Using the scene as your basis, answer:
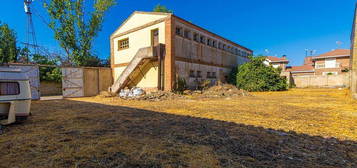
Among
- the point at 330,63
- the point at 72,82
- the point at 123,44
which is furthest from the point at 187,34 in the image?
the point at 330,63

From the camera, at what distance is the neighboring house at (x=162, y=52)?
12.1 m

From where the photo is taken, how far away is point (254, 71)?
17156 millimetres

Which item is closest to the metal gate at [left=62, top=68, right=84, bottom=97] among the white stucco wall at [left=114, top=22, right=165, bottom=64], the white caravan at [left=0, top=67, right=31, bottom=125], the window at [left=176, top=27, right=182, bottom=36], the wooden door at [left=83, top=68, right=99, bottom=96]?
the wooden door at [left=83, top=68, right=99, bottom=96]

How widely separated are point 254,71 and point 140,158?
18006mm

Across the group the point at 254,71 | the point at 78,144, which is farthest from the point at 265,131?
the point at 254,71

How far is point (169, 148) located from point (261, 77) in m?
17.6

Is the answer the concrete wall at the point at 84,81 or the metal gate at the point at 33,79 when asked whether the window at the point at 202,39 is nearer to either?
the concrete wall at the point at 84,81

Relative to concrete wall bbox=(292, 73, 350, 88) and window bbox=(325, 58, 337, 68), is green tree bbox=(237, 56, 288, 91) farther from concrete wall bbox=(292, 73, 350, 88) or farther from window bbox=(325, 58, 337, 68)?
window bbox=(325, 58, 337, 68)

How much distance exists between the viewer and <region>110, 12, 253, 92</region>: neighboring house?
12062 mm

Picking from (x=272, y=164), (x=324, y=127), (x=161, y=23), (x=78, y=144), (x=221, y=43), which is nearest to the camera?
(x=272, y=164)

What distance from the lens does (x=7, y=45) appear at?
1780 centimetres

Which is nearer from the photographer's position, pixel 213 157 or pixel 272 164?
pixel 272 164

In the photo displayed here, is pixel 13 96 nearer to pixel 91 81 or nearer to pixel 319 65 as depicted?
pixel 91 81

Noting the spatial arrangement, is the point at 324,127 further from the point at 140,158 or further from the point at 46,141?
the point at 46,141
